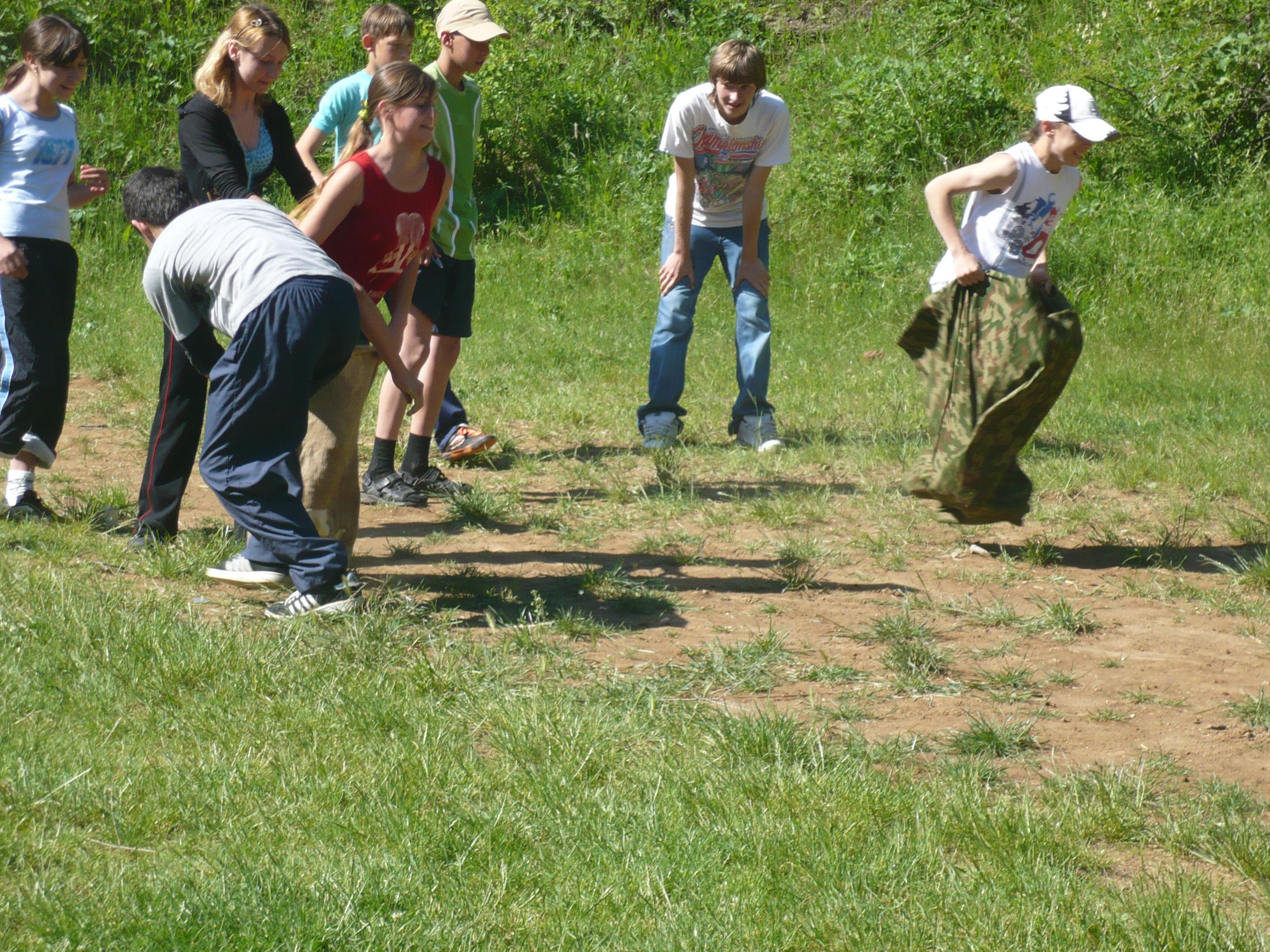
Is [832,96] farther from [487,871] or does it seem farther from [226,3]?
[487,871]

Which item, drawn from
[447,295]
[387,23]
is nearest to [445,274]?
[447,295]

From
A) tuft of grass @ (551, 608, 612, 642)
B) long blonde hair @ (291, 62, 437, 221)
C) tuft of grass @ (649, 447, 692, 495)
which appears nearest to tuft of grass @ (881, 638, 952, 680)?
tuft of grass @ (551, 608, 612, 642)

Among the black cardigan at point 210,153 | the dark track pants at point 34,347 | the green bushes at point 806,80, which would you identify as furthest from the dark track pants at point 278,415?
the green bushes at point 806,80

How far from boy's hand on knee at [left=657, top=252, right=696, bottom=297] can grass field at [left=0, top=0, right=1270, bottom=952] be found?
90 centimetres

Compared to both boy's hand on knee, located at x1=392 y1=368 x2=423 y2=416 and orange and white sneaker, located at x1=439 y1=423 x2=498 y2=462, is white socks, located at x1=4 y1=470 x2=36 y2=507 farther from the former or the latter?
orange and white sneaker, located at x1=439 y1=423 x2=498 y2=462

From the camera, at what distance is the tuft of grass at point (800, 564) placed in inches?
196

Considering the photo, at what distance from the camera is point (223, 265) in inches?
167

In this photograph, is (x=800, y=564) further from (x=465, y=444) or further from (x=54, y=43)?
(x=54, y=43)

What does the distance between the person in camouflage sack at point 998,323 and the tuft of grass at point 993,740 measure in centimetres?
177

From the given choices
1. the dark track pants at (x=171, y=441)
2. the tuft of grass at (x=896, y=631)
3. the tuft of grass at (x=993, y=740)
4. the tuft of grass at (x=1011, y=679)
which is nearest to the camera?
the tuft of grass at (x=993, y=740)

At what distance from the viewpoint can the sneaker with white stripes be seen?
4.20 metres

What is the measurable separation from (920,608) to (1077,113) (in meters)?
2.01

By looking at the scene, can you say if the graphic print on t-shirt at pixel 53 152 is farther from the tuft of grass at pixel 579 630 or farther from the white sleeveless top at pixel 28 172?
the tuft of grass at pixel 579 630

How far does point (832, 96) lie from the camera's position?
1282cm
